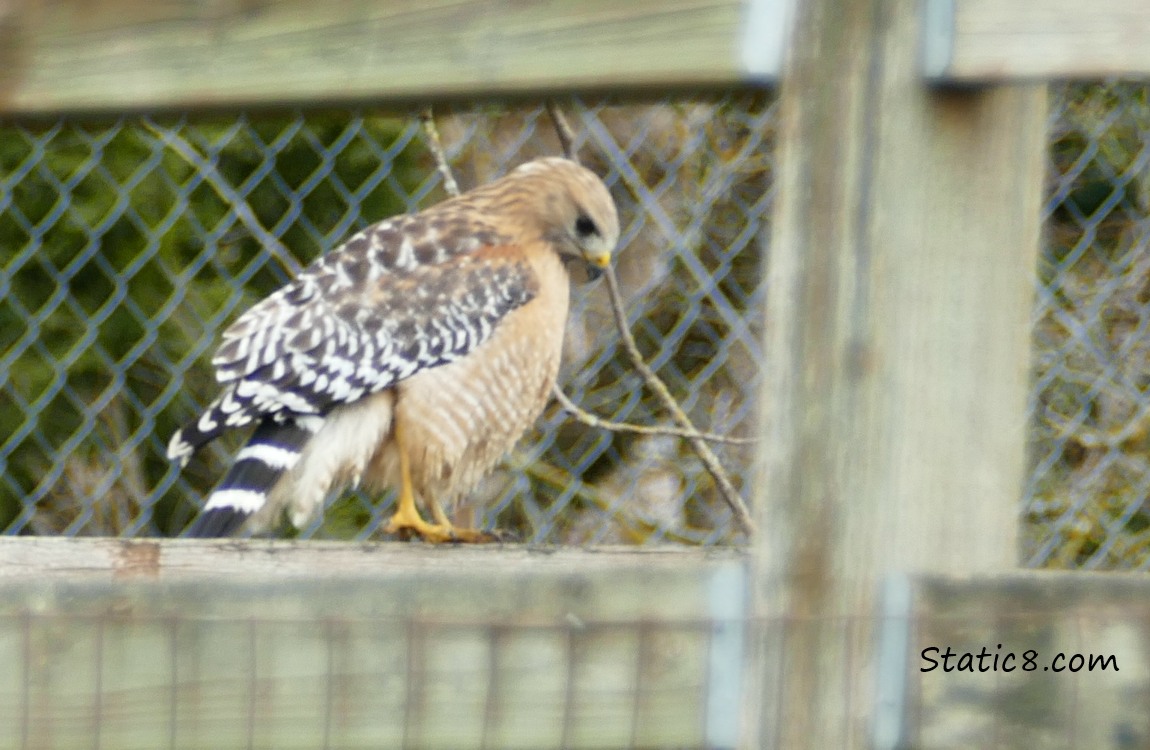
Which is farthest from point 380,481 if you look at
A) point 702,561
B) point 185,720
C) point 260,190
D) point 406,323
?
point 185,720

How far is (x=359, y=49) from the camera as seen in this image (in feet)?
4.99

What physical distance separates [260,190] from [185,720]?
3.15 metres

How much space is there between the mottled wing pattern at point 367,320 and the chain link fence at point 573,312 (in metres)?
0.32

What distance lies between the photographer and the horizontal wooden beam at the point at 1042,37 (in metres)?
1.40

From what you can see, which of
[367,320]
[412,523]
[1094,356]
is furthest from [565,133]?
[1094,356]

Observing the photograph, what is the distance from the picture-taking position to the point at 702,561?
5.85ft

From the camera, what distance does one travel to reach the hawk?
10.4ft

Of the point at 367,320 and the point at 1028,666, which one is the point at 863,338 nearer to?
the point at 1028,666

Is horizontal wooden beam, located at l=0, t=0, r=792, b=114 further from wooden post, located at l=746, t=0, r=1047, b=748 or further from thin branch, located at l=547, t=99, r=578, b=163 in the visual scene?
thin branch, located at l=547, t=99, r=578, b=163

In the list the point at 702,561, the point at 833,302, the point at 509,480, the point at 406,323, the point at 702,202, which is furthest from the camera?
the point at 509,480

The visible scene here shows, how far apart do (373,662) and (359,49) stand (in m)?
0.54

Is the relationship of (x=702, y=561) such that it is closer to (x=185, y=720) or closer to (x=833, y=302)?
(x=833, y=302)

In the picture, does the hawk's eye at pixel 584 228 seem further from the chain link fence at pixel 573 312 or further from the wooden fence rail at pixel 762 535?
the wooden fence rail at pixel 762 535

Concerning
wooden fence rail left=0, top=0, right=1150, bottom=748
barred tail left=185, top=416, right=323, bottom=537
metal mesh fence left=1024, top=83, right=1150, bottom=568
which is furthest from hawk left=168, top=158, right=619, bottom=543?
wooden fence rail left=0, top=0, right=1150, bottom=748
